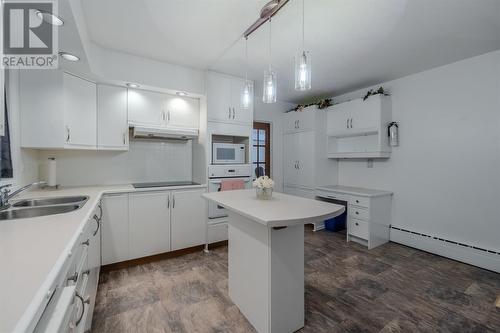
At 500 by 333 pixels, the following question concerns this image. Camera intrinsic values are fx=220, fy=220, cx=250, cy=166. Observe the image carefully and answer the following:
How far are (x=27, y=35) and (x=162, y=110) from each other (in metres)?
1.51

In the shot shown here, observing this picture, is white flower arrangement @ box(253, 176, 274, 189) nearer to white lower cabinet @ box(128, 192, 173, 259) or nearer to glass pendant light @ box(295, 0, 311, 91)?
glass pendant light @ box(295, 0, 311, 91)

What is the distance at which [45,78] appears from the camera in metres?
2.22

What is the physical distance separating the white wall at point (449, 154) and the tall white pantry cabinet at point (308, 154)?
97 cm

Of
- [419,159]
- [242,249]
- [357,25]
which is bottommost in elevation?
Answer: [242,249]

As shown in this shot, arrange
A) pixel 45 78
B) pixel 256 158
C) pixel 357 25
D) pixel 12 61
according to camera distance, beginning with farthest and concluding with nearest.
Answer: pixel 256 158 < pixel 45 78 < pixel 357 25 < pixel 12 61

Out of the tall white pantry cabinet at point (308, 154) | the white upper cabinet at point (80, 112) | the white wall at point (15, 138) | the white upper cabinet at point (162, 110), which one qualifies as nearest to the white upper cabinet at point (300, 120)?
the tall white pantry cabinet at point (308, 154)

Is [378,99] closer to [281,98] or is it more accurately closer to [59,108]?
[281,98]

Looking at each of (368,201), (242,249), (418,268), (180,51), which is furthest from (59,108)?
(418,268)

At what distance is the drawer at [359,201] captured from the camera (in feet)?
10.7

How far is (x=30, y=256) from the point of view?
33.6 inches

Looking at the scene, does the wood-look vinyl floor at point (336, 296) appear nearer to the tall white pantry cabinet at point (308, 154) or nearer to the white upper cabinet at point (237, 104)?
the tall white pantry cabinet at point (308, 154)

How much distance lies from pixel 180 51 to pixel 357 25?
1.94m

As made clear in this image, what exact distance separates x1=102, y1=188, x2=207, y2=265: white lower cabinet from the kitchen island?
1.39 metres

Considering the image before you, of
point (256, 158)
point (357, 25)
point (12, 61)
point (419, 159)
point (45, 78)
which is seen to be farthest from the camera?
point (256, 158)
